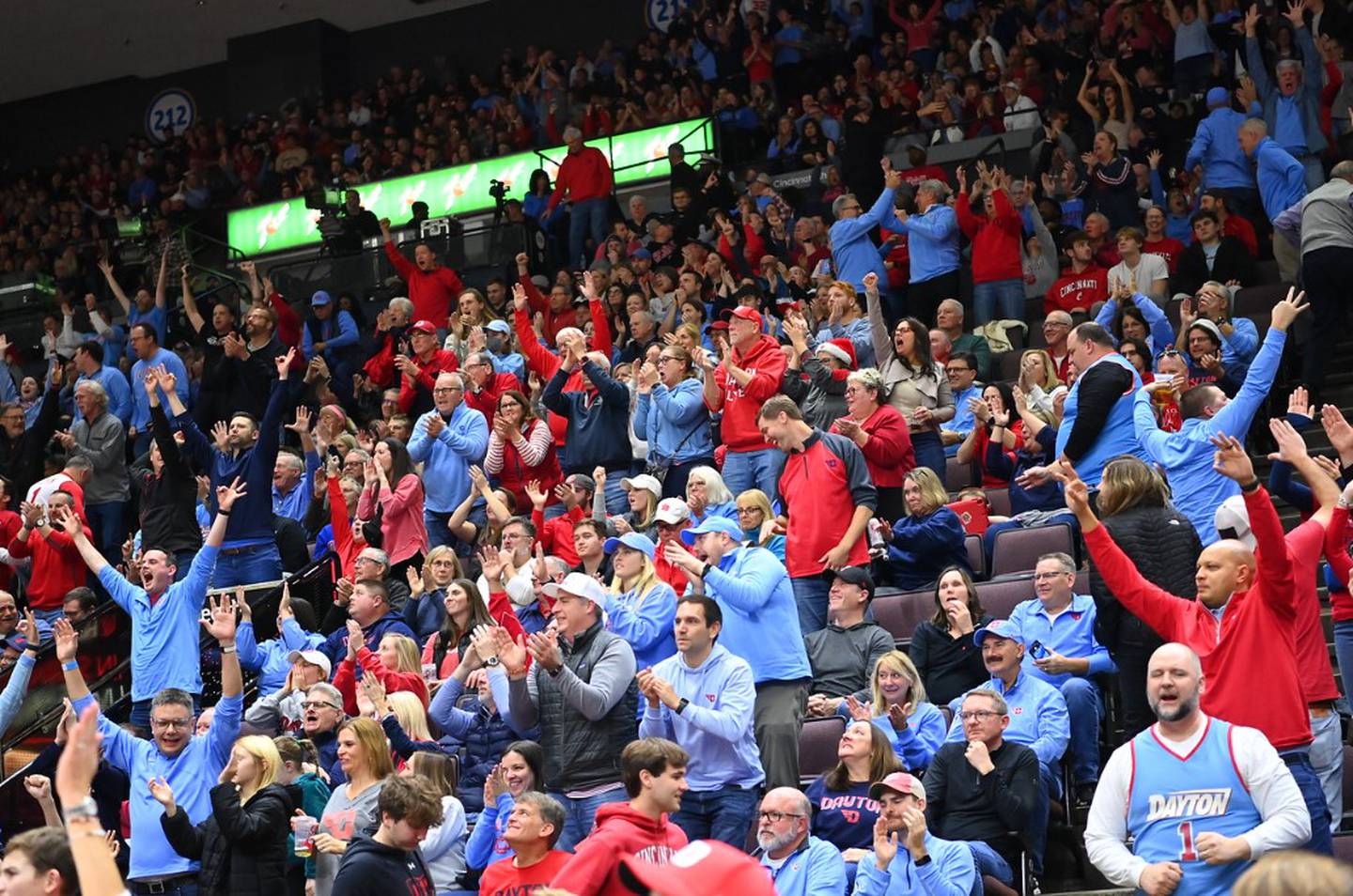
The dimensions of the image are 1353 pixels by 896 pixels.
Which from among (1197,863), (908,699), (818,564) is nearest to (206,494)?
(818,564)

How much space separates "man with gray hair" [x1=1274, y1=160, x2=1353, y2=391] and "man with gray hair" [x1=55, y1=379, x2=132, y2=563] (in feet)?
28.4

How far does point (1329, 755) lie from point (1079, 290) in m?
6.69

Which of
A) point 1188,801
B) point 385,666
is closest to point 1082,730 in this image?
point 1188,801

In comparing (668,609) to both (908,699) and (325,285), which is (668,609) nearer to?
(908,699)

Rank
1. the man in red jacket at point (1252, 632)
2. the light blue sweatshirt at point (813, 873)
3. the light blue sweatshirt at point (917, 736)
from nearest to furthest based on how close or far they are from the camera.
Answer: the man in red jacket at point (1252, 632)
the light blue sweatshirt at point (813, 873)
the light blue sweatshirt at point (917, 736)

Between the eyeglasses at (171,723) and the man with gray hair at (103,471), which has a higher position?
the man with gray hair at (103,471)

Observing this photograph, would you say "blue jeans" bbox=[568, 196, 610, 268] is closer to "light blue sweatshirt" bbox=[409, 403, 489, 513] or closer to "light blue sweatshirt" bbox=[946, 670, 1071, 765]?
"light blue sweatshirt" bbox=[409, 403, 489, 513]

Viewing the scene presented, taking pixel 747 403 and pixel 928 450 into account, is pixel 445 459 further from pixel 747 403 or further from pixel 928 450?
pixel 928 450

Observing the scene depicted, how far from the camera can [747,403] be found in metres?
10.3

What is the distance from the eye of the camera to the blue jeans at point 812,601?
877cm

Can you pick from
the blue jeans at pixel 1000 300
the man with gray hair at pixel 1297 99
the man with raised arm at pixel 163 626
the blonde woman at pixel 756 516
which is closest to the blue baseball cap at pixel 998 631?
the blonde woman at pixel 756 516

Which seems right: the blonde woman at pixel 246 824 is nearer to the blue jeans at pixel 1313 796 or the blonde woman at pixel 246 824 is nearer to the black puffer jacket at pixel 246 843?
the black puffer jacket at pixel 246 843

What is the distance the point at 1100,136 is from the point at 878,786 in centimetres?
849

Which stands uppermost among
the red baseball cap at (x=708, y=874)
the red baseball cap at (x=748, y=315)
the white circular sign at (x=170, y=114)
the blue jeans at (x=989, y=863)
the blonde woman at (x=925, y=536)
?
the white circular sign at (x=170, y=114)
